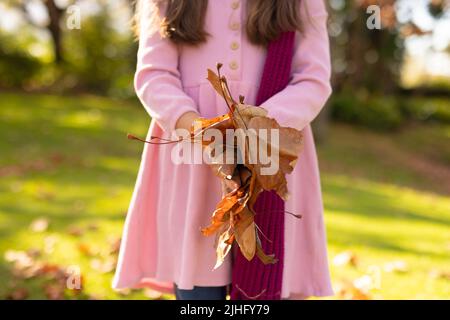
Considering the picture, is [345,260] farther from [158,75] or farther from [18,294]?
[158,75]

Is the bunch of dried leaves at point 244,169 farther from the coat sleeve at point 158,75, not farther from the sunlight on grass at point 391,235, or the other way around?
the sunlight on grass at point 391,235

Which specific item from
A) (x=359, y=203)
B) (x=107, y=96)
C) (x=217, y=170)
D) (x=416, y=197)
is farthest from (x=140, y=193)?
(x=107, y=96)

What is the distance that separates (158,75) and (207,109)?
207mm

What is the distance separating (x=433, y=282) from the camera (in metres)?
3.70

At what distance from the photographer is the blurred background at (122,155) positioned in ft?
12.7

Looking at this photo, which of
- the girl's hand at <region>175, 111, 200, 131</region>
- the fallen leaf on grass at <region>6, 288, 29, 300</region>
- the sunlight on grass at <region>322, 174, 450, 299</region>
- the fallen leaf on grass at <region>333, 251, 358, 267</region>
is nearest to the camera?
the girl's hand at <region>175, 111, 200, 131</region>

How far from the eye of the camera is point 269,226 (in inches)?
80.7

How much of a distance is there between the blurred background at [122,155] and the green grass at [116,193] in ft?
0.06

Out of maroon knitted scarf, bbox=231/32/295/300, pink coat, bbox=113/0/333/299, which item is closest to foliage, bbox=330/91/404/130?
pink coat, bbox=113/0/333/299

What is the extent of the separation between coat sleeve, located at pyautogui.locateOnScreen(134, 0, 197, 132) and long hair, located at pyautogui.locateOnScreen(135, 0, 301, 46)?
5cm

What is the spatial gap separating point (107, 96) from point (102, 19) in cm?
214

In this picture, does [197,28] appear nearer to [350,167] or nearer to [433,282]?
[433,282]

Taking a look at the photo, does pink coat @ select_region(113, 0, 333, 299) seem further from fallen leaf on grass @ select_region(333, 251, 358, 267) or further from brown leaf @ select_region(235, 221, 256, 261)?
fallen leaf on grass @ select_region(333, 251, 358, 267)

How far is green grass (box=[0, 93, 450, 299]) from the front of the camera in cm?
395
